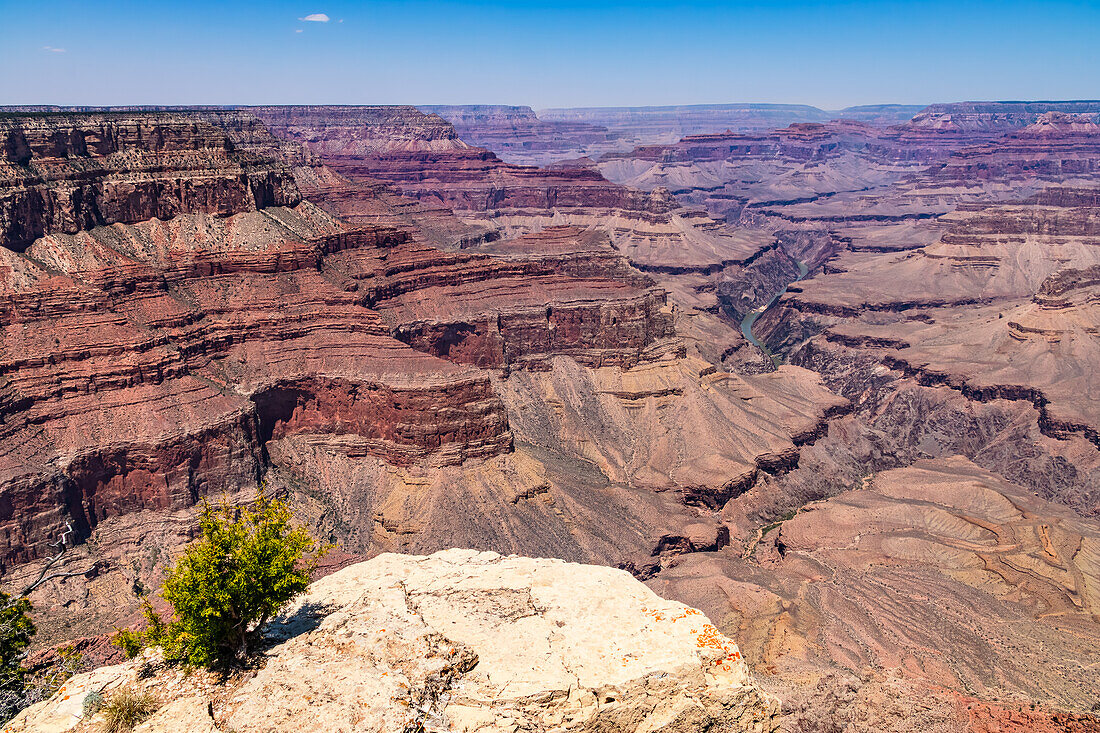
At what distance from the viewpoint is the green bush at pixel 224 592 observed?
79.6 ft

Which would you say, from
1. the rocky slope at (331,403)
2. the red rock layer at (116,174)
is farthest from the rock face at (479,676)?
the red rock layer at (116,174)

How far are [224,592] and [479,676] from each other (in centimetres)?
806

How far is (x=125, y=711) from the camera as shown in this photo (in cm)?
2255

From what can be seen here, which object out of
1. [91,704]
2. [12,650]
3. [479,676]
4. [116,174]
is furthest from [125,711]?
[116,174]

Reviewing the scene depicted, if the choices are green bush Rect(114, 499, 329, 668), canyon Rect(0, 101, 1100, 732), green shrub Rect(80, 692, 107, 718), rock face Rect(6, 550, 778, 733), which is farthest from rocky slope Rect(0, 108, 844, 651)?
rock face Rect(6, 550, 778, 733)

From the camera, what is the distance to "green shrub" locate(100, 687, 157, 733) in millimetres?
22391

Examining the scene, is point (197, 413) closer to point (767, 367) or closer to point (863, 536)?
point (863, 536)

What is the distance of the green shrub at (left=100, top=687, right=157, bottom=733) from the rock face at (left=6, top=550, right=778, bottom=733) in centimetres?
48

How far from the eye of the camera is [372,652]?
82.7 feet

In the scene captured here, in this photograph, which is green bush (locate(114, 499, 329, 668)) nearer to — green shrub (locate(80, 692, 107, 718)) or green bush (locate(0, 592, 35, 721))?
green shrub (locate(80, 692, 107, 718))

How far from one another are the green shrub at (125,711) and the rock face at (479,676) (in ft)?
1.59

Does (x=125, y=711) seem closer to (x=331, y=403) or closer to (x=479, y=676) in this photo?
(x=479, y=676)

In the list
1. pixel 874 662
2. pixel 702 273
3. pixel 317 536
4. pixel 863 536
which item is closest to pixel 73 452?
pixel 317 536

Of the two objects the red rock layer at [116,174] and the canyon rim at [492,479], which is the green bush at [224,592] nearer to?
the canyon rim at [492,479]
